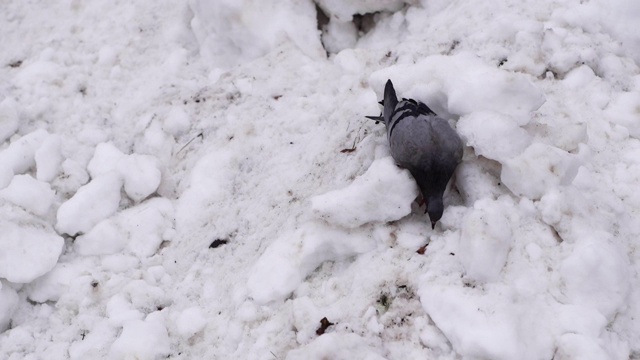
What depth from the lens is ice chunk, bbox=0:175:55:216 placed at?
2225 millimetres

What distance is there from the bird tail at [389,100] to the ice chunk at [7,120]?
1550 mm

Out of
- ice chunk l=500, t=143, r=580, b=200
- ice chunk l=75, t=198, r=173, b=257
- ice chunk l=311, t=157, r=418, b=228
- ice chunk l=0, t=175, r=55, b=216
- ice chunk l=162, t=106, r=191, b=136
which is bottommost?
ice chunk l=75, t=198, r=173, b=257

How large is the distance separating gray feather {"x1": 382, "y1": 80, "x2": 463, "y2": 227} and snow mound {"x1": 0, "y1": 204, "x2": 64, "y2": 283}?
3.89 feet

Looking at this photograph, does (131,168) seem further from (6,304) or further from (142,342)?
(142,342)

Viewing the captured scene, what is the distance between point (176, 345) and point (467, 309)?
34.1 inches

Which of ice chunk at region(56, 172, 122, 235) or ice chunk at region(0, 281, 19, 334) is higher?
ice chunk at region(56, 172, 122, 235)

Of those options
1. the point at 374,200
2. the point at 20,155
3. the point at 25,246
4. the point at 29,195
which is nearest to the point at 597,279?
the point at 374,200

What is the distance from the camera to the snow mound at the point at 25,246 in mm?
2029

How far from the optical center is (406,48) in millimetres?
2580

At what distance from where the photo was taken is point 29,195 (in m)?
2.24

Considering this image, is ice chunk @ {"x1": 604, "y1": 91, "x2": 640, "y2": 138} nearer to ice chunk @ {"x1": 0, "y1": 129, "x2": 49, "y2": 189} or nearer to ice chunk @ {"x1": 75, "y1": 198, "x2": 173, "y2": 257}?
ice chunk @ {"x1": 75, "y1": 198, "x2": 173, "y2": 257}

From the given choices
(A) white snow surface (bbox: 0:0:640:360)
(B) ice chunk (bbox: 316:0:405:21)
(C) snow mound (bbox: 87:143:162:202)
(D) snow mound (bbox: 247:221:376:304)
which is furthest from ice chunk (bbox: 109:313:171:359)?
(B) ice chunk (bbox: 316:0:405:21)

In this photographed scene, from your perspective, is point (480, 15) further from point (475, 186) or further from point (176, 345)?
point (176, 345)

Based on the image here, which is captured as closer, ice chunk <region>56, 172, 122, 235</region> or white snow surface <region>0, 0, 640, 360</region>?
white snow surface <region>0, 0, 640, 360</region>
